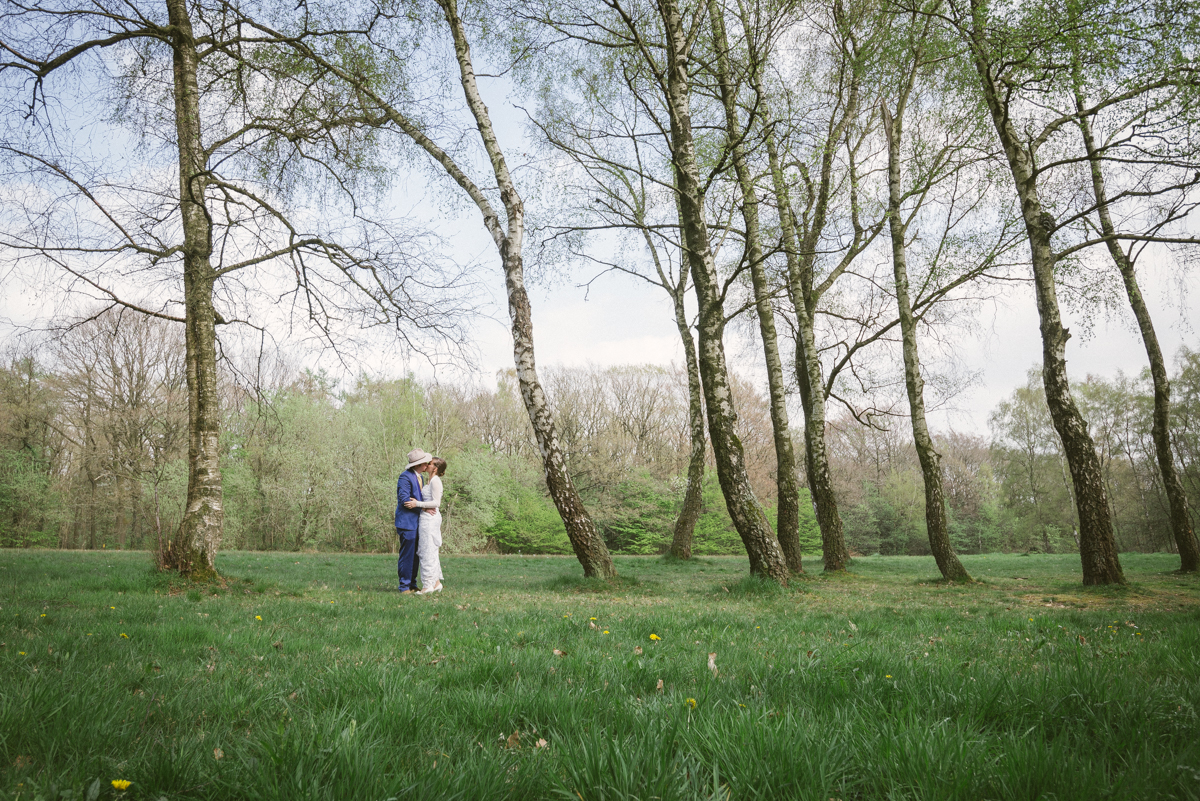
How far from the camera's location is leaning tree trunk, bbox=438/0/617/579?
32.8 ft

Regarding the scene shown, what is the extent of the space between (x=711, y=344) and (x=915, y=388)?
6033 mm

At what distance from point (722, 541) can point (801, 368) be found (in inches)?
884

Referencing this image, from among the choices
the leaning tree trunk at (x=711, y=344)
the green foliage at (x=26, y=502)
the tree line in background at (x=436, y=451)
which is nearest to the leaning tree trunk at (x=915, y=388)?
the leaning tree trunk at (x=711, y=344)

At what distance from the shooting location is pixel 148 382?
88.8 feet

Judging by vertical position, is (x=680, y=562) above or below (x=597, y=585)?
Answer: below

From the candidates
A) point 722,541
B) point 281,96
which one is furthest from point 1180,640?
point 722,541

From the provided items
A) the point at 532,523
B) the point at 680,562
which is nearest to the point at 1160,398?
the point at 680,562

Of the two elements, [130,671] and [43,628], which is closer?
[130,671]

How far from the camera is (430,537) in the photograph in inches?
371

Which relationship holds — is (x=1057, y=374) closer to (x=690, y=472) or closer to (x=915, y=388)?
(x=915, y=388)

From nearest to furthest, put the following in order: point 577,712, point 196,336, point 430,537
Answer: point 577,712
point 196,336
point 430,537

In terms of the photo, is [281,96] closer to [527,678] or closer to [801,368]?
[527,678]

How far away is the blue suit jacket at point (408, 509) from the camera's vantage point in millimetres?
9328

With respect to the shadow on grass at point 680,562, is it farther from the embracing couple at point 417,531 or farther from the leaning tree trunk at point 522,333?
the embracing couple at point 417,531
